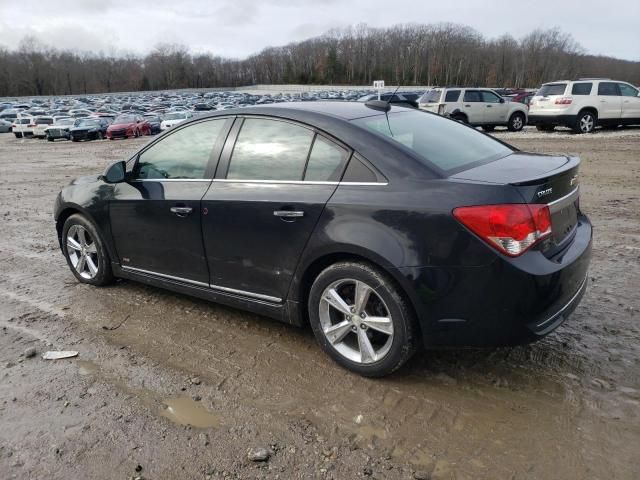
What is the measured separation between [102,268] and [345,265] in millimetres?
2716

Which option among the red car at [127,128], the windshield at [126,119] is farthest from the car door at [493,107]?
the windshield at [126,119]

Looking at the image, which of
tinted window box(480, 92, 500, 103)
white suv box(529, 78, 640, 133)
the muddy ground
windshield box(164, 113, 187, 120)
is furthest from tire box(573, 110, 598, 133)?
windshield box(164, 113, 187, 120)

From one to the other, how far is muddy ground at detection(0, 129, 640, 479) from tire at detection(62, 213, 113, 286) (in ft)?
1.07

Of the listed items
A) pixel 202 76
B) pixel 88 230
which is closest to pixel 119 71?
pixel 202 76

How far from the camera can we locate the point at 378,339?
3.18 m

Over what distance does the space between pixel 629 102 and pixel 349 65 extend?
128 m

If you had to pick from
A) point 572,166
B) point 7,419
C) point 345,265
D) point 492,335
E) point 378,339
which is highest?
point 572,166

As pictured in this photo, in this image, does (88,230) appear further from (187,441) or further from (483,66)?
(483,66)

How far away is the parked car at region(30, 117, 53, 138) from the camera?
33125mm

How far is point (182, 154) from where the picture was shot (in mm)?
4047

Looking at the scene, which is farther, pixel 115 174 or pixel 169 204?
pixel 115 174

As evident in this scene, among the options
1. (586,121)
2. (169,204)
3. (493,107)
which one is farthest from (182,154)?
(493,107)

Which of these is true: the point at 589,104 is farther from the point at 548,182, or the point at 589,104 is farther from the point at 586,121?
the point at 548,182

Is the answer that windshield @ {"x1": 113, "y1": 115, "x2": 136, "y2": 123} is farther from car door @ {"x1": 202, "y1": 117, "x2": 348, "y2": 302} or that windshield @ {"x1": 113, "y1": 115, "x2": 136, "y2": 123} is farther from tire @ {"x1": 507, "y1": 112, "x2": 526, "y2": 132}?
car door @ {"x1": 202, "y1": 117, "x2": 348, "y2": 302}
